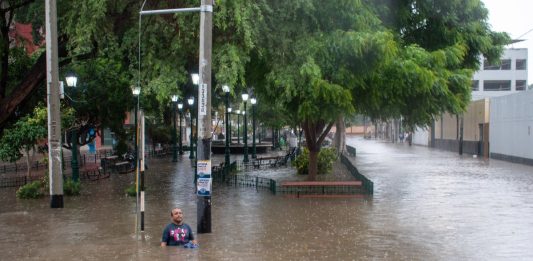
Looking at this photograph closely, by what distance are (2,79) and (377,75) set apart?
1138 centimetres

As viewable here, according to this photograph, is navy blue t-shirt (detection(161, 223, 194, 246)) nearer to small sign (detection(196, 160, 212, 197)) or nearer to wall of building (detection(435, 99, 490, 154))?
small sign (detection(196, 160, 212, 197))

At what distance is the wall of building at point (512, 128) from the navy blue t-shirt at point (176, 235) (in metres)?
29.3

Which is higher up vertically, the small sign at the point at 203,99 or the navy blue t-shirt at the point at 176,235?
the small sign at the point at 203,99

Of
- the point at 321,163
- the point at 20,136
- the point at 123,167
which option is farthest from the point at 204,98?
the point at 123,167

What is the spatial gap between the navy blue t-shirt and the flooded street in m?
0.28

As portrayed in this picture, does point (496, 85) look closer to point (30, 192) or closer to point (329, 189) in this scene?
point (329, 189)

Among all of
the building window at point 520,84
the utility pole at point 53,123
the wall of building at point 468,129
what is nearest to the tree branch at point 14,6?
the utility pole at point 53,123

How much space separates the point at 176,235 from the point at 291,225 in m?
3.43

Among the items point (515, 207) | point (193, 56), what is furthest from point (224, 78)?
point (515, 207)

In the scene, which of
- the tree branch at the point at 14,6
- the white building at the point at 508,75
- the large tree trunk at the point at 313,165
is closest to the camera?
the tree branch at the point at 14,6

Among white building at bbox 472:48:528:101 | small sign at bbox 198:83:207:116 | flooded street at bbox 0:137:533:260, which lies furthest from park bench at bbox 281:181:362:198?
white building at bbox 472:48:528:101

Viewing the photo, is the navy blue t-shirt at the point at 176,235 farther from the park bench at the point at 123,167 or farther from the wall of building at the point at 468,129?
the wall of building at the point at 468,129

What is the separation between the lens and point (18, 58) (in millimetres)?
23391

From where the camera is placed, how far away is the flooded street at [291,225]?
11430mm
